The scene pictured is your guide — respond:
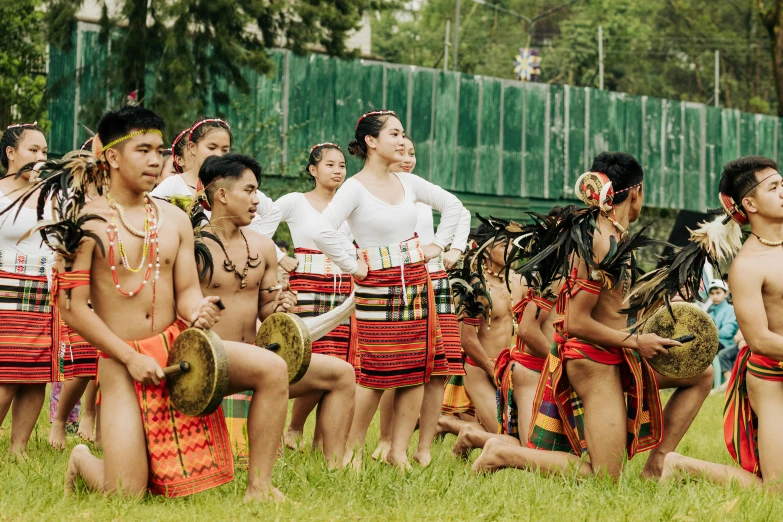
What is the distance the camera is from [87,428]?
8.89 m

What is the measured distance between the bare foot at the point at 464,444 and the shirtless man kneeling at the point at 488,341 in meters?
1.05

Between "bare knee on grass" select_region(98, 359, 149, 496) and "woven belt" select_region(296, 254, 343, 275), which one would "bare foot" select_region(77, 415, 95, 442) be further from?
"bare knee on grass" select_region(98, 359, 149, 496)

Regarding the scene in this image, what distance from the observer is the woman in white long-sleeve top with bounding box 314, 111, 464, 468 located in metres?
7.46

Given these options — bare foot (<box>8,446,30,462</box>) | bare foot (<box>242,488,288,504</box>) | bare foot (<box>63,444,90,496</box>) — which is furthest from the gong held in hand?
bare foot (<box>8,446,30,462</box>)

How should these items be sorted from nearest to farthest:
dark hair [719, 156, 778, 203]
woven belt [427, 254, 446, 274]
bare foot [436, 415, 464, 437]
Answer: dark hair [719, 156, 778, 203], woven belt [427, 254, 446, 274], bare foot [436, 415, 464, 437]

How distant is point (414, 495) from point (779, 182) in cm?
251

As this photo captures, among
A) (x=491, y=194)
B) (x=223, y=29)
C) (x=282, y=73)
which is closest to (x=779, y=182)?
(x=223, y=29)

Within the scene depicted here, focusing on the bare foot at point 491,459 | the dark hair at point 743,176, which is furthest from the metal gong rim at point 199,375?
the dark hair at point 743,176

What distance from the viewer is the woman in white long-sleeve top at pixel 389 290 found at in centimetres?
746

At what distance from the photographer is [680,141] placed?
75.9ft

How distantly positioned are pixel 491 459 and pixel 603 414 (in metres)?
0.74

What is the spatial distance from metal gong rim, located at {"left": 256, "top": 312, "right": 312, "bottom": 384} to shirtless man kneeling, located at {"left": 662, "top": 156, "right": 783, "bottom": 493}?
2082 millimetres

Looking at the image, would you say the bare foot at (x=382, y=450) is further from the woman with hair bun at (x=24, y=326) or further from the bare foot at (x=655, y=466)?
the woman with hair bun at (x=24, y=326)

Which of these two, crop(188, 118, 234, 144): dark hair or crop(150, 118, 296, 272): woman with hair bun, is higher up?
crop(188, 118, 234, 144): dark hair
